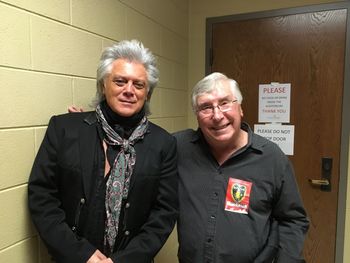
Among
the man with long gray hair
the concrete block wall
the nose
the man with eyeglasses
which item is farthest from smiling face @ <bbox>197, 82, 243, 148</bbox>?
the concrete block wall

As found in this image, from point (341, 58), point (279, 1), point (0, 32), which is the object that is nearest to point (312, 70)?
point (341, 58)

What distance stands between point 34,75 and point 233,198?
0.92m

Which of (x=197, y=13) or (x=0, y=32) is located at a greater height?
(x=197, y=13)

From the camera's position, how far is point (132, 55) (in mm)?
1175

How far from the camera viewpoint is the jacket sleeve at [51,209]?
1033mm

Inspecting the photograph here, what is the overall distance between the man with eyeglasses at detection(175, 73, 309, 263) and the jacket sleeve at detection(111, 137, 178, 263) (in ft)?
0.36

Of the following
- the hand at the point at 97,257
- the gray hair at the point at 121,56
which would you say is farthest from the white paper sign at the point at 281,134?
the hand at the point at 97,257

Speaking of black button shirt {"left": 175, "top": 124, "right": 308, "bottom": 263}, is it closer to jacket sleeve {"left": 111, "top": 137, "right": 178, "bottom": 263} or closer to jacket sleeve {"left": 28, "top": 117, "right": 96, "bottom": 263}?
jacket sleeve {"left": 111, "top": 137, "right": 178, "bottom": 263}

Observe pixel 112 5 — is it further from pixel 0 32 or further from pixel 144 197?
pixel 144 197

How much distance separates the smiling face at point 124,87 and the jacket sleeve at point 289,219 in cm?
71

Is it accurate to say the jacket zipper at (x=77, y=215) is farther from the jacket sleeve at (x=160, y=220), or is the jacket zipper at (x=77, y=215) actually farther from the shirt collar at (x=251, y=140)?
the shirt collar at (x=251, y=140)

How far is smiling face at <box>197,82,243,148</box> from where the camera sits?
4.17 feet

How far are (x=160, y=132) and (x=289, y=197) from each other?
0.62 m

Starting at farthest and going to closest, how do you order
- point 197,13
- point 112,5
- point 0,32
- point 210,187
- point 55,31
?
1. point 197,13
2. point 112,5
3. point 210,187
4. point 55,31
5. point 0,32
